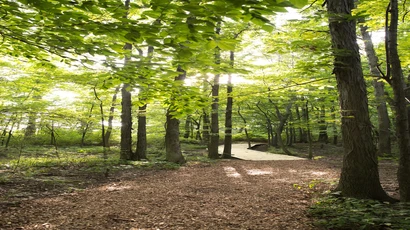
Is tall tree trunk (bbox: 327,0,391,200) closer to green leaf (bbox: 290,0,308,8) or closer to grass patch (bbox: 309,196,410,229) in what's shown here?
grass patch (bbox: 309,196,410,229)

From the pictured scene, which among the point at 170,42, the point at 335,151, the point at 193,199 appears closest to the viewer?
the point at 170,42

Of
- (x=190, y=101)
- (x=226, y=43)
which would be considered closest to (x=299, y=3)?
(x=226, y=43)

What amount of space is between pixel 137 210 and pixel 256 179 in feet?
15.1

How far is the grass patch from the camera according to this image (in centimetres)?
327

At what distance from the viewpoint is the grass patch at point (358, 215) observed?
3266mm

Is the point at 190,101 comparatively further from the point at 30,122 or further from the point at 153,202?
the point at 30,122

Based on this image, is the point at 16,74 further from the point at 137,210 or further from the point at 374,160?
the point at 374,160

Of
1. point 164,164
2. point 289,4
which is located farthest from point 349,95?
point 164,164

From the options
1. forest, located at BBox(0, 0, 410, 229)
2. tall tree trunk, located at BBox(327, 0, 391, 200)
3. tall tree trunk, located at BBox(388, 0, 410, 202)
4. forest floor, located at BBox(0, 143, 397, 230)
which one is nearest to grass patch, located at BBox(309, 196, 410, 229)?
forest, located at BBox(0, 0, 410, 229)

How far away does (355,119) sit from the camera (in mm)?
4648

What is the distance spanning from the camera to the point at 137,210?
15.3ft

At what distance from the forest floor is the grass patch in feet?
0.82

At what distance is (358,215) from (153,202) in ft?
11.7

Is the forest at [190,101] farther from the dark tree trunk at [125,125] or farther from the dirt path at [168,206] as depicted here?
the dark tree trunk at [125,125]
